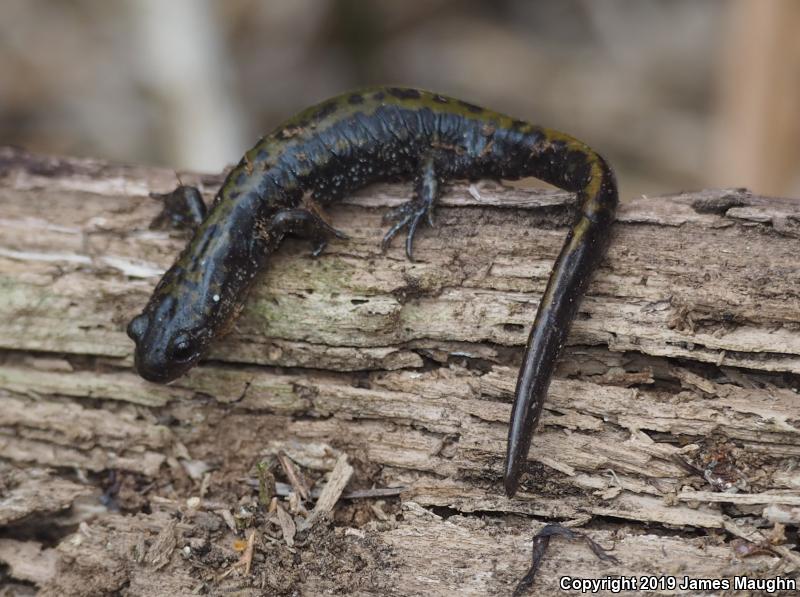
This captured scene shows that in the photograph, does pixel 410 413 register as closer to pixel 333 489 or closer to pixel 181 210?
pixel 333 489

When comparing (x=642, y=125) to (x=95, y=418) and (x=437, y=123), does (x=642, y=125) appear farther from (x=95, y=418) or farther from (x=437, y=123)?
(x=95, y=418)

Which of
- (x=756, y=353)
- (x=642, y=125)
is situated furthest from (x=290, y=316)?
(x=642, y=125)

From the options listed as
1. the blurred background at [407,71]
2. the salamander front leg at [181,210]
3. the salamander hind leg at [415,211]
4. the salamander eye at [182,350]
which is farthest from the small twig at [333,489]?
the blurred background at [407,71]

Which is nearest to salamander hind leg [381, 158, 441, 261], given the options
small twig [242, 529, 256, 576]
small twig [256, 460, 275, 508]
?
small twig [256, 460, 275, 508]

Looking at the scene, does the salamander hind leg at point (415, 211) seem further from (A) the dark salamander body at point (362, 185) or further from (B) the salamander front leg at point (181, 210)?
(B) the salamander front leg at point (181, 210)

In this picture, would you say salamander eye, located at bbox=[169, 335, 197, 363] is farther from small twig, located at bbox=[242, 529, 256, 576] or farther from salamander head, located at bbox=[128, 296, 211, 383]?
small twig, located at bbox=[242, 529, 256, 576]

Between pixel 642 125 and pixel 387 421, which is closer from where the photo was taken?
pixel 387 421
